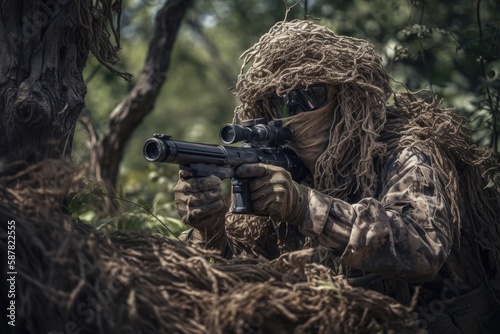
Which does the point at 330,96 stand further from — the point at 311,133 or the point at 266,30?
the point at 266,30

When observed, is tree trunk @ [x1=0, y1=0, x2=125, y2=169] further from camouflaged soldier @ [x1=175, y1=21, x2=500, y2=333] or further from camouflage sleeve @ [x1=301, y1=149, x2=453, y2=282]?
camouflage sleeve @ [x1=301, y1=149, x2=453, y2=282]

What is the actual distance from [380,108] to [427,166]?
42 cm

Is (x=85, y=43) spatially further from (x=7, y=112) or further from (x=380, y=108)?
(x=380, y=108)

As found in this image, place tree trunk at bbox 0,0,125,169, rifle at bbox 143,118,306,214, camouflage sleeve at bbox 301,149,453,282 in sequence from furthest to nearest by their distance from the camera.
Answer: camouflage sleeve at bbox 301,149,453,282 < rifle at bbox 143,118,306,214 < tree trunk at bbox 0,0,125,169

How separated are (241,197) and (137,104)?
2294 mm

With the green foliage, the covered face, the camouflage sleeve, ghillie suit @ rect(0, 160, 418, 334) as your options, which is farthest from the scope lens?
the green foliage

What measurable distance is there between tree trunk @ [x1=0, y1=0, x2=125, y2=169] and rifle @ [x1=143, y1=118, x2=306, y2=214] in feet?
1.17

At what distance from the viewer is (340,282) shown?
2.88 m

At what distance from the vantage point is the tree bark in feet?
18.1

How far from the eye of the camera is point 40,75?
3104 mm

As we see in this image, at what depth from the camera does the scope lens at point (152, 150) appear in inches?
121

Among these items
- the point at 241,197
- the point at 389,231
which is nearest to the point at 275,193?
the point at 241,197

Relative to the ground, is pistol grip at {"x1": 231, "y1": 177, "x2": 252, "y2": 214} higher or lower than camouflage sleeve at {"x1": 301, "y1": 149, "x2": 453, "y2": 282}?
higher

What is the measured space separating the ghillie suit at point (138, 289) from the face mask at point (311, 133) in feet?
3.59
